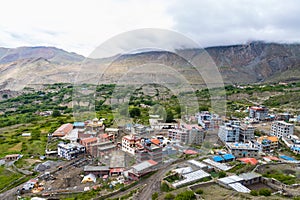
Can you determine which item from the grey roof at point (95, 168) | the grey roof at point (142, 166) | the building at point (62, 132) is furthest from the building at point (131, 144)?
the building at point (62, 132)

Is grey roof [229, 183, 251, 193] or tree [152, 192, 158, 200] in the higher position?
grey roof [229, 183, 251, 193]

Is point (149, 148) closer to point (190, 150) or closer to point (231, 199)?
point (190, 150)

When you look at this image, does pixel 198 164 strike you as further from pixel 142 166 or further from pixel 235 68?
pixel 235 68

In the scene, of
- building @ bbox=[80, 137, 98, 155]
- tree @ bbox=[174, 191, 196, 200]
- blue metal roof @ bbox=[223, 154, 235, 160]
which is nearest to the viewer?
tree @ bbox=[174, 191, 196, 200]

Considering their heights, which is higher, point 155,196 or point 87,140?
point 87,140

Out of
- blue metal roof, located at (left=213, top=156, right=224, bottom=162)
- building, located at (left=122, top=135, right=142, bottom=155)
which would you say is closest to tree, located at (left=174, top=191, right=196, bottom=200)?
blue metal roof, located at (left=213, top=156, right=224, bottom=162)

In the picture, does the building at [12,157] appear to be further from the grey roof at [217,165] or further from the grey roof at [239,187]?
the grey roof at [239,187]

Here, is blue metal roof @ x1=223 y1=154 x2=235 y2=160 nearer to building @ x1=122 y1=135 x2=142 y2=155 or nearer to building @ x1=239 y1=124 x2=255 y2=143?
building @ x1=239 y1=124 x2=255 y2=143

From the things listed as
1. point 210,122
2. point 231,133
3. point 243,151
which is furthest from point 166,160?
point 210,122
